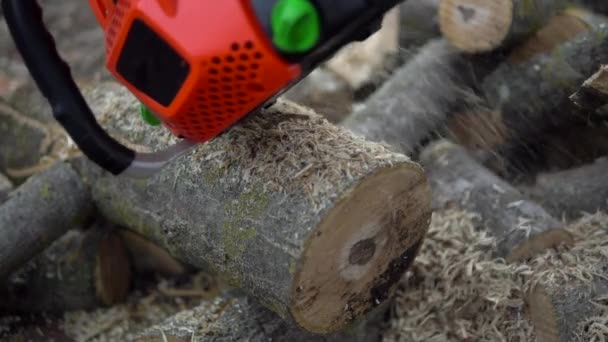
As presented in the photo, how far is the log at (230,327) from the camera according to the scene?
84.9 inches

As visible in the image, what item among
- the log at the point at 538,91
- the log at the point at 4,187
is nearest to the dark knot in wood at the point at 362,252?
the log at the point at 538,91

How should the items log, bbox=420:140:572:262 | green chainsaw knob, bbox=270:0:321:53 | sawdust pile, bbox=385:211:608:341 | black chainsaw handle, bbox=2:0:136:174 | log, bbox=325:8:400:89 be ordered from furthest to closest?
log, bbox=325:8:400:89
log, bbox=420:140:572:262
sawdust pile, bbox=385:211:608:341
black chainsaw handle, bbox=2:0:136:174
green chainsaw knob, bbox=270:0:321:53

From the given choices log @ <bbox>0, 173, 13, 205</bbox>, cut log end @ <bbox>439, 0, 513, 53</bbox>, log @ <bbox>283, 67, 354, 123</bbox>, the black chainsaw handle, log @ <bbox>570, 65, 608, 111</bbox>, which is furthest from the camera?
log @ <bbox>283, 67, 354, 123</bbox>

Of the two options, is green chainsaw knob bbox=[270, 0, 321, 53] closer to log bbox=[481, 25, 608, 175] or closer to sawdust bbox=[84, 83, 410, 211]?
sawdust bbox=[84, 83, 410, 211]

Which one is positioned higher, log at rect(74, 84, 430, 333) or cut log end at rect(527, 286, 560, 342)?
log at rect(74, 84, 430, 333)

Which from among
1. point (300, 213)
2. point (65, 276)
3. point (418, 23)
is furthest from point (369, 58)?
point (300, 213)

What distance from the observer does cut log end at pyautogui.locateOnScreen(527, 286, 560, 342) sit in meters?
2.12

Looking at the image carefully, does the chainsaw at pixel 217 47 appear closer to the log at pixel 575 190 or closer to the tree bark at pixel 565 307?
the tree bark at pixel 565 307

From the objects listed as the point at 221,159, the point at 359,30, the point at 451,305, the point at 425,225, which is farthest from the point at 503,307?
the point at 359,30

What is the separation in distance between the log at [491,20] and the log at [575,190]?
59 cm

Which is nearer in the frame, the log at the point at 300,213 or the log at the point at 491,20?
the log at the point at 300,213

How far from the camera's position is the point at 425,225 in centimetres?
215

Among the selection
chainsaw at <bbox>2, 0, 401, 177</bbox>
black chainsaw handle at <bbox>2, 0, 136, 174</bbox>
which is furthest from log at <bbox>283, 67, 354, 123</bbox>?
chainsaw at <bbox>2, 0, 401, 177</bbox>

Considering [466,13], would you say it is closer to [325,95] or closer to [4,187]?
[325,95]
